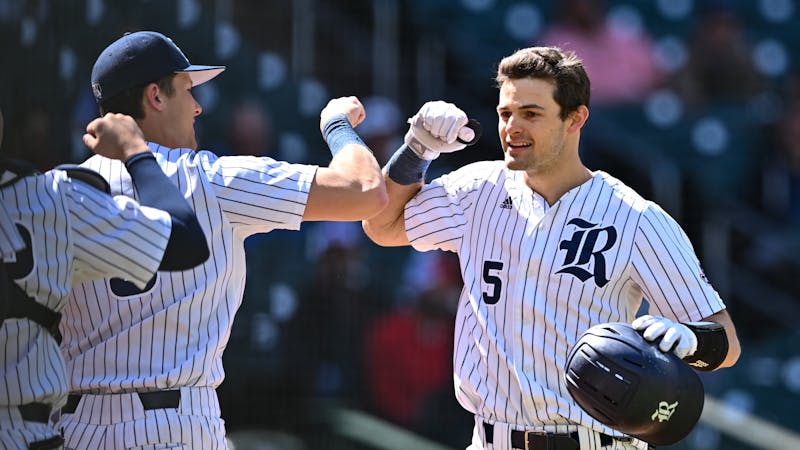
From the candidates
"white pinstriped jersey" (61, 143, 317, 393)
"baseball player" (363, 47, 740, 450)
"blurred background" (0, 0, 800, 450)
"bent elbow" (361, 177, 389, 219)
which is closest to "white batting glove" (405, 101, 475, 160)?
"baseball player" (363, 47, 740, 450)

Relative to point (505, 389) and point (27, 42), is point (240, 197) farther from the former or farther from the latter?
point (27, 42)

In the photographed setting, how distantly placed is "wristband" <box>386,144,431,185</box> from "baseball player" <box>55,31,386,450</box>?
0.38m

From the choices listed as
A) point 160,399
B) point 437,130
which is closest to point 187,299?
point 160,399

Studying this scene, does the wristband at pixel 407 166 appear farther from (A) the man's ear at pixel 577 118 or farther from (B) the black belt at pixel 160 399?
(B) the black belt at pixel 160 399

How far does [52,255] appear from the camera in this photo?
8.04 feet

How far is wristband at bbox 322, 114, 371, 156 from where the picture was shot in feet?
10.4

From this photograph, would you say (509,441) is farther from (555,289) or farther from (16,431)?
(16,431)

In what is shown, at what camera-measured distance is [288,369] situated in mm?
6070

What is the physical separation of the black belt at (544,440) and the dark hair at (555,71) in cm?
90

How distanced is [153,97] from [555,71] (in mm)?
1137

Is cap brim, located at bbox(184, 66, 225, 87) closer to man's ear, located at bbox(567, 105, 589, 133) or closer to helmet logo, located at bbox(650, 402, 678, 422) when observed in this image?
man's ear, located at bbox(567, 105, 589, 133)

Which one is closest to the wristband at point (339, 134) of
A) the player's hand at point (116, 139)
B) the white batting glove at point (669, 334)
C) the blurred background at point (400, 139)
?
the player's hand at point (116, 139)

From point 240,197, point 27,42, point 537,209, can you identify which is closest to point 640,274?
point 537,209

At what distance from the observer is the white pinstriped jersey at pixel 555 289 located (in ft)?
10.5
